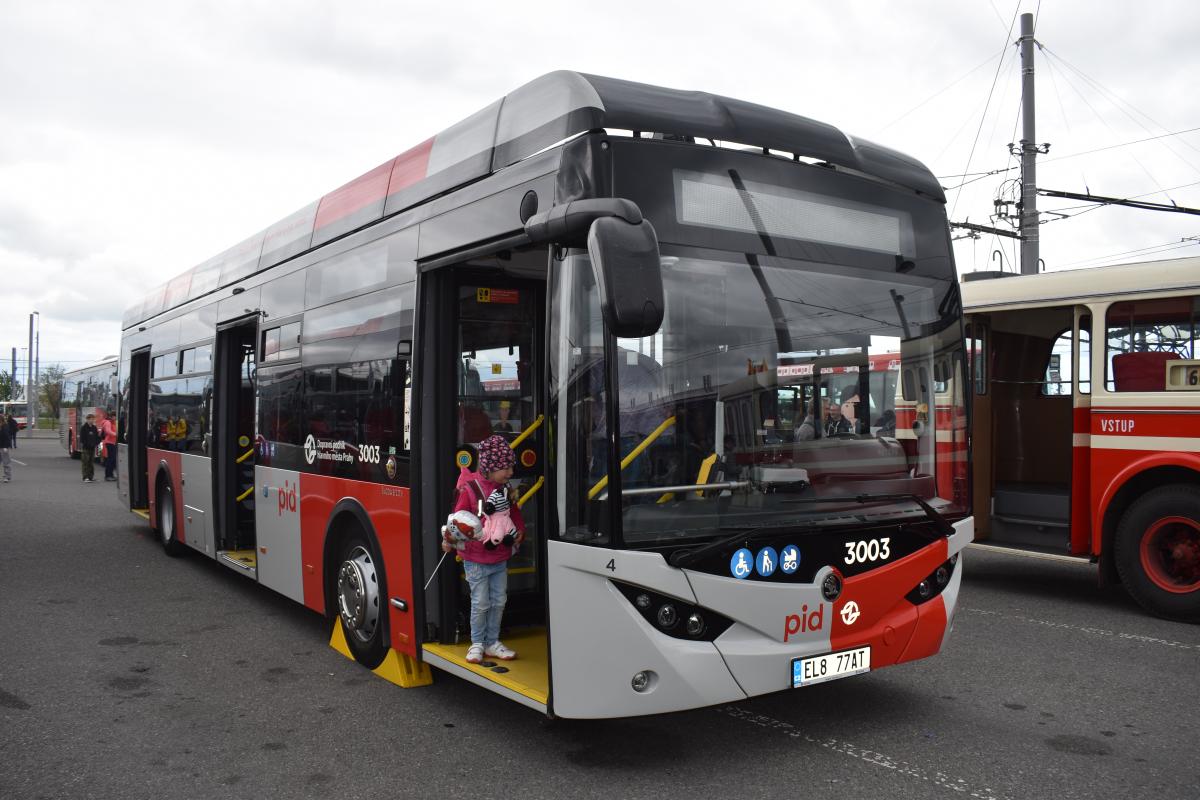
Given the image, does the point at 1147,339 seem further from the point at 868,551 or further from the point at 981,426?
the point at 868,551

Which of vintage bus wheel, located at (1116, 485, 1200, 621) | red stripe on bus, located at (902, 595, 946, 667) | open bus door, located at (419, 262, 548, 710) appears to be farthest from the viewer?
vintage bus wheel, located at (1116, 485, 1200, 621)

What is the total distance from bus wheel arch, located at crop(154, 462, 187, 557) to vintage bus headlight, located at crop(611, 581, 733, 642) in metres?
8.30

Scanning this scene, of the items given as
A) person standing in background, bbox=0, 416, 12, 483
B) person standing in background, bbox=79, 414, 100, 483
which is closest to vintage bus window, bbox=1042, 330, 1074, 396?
person standing in background, bbox=79, 414, 100, 483

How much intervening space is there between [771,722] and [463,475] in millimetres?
2118

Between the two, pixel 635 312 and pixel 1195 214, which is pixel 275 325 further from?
pixel 1195 214

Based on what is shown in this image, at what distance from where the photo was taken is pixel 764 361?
4.54 m

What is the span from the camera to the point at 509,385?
5859 millimetres

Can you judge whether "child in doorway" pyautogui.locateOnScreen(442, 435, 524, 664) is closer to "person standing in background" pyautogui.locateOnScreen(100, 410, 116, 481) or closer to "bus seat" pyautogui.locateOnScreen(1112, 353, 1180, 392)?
"bus seat" pyautogui.locateOnScreen(1112, 353, 1180, 392)

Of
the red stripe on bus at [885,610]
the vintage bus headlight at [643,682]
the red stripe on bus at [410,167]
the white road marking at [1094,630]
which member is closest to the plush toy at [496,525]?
the vintage bus headlight at [643,682]

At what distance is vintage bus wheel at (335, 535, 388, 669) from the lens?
6059mm

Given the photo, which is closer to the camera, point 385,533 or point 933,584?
point 933,584

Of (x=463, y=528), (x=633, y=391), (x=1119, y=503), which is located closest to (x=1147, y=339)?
(x=1119, y=503)

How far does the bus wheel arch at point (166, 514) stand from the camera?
11.1 m

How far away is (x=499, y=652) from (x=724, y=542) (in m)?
1.66
